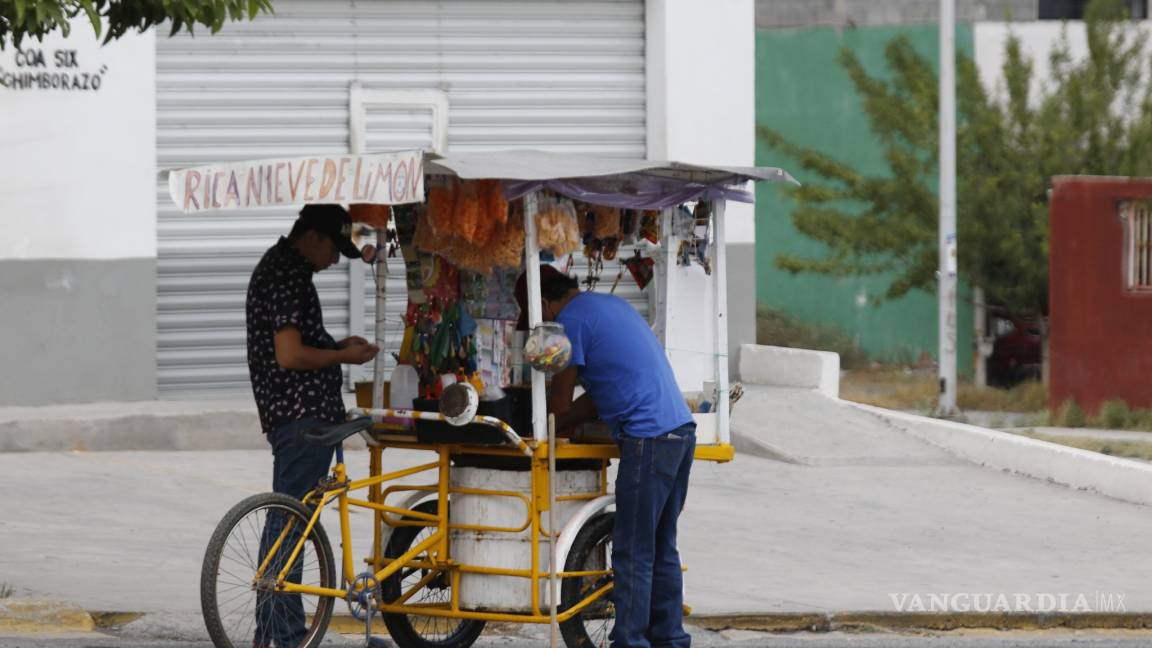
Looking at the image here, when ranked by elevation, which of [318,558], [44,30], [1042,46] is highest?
[1042,46]

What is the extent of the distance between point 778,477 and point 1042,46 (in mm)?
10915

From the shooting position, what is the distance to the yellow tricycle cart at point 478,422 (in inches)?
278

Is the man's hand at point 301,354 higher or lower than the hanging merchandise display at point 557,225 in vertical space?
lower

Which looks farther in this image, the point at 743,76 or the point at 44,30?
the point at 743,76

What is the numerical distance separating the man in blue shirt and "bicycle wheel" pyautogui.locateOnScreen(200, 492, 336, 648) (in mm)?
1134

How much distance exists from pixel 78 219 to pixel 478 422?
868 cm

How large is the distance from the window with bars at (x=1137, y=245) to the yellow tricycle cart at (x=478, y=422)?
9258 mm

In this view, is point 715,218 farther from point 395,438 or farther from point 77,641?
point 77,641

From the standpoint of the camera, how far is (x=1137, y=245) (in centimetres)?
1625

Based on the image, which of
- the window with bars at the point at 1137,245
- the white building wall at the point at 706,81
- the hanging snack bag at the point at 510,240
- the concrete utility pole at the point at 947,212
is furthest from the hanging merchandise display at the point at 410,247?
A: the window with bars at the point at 1137,245

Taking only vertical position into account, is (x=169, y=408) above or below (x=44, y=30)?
below

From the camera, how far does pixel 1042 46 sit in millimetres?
22594

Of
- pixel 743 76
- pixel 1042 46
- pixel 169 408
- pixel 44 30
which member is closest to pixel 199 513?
pixel 169 408

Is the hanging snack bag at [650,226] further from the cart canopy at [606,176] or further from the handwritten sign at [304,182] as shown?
the handwritten sign at [304,182]
